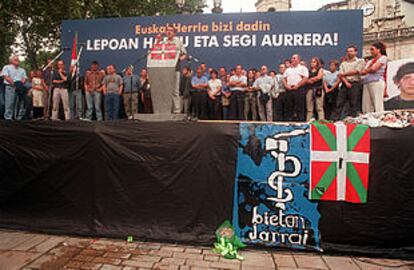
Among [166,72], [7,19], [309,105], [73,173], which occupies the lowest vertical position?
[73,173]

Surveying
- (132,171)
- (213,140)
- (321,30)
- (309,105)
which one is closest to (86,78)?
(132,171)

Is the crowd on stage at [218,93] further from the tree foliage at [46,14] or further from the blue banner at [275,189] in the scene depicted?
the tree foliage at [46,14]

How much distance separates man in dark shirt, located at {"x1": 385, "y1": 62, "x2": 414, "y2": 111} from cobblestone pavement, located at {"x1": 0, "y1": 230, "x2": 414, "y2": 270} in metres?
5.12

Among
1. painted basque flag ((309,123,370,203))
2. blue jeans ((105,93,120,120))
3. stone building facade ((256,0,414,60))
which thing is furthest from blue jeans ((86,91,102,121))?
stone building facade ((256,0,414,60))

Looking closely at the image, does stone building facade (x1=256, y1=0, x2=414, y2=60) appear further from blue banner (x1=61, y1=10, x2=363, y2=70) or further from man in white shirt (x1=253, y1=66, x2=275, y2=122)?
man in white shirt (x1=253, y1=66, x2=275, y2=122)

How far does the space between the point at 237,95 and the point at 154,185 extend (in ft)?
12.3

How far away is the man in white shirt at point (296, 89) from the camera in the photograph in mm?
6488

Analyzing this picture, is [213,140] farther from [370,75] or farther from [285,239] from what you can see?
[370,75]

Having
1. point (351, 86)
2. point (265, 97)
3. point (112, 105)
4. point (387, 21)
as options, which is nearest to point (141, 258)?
point (112, 105)

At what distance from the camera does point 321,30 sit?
24.9 ft

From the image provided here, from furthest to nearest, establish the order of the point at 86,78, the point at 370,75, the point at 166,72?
the point at 86,78 → the point at 370,75 → the point at 166,72

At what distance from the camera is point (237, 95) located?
7113mm

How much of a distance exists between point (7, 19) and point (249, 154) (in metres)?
13.3

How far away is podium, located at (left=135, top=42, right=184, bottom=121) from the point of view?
5078 millimetres
